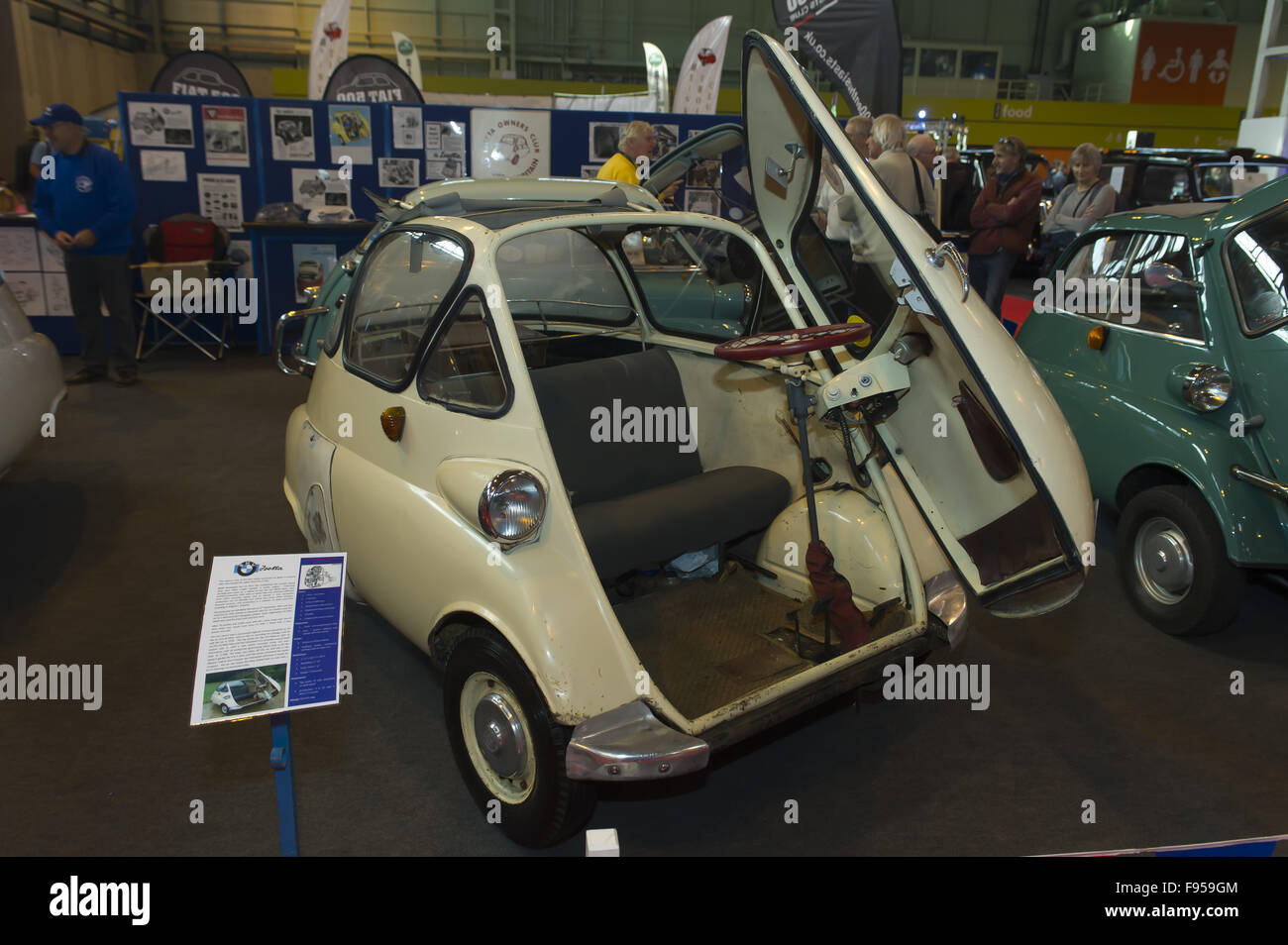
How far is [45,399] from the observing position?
4.63 metres

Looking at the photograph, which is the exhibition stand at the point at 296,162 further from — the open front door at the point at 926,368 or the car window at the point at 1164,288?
the open front door at the point at 926,368

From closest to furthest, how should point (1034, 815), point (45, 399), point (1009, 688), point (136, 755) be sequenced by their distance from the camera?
1. point (1034, 815)
2. point (136, 755)
3. point (1009, 688)
4. point (45, 399)

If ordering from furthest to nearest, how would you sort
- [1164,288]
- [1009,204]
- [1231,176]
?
1. [1231,176]
2. [1009,204]
3. [1164,288]

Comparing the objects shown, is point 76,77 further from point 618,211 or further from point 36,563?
point 618,211

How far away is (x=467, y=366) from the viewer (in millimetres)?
2824

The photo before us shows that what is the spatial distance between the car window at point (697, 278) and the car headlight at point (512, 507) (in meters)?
1.47

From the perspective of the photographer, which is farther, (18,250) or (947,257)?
(18,250)

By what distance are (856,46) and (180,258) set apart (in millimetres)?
6385

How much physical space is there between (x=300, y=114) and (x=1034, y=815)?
8.80 m

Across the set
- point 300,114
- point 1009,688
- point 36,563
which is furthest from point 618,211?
point 300,114

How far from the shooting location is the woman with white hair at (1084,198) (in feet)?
23.6

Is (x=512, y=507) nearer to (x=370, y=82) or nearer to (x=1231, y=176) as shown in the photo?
(x=370, y=82)

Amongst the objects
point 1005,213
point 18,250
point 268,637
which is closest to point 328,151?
point 18,250
